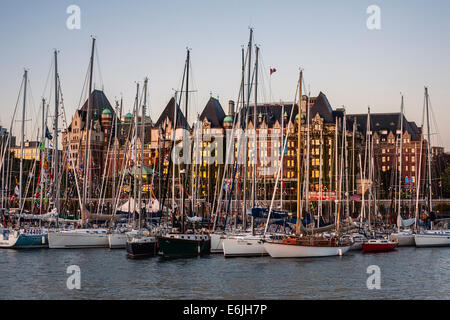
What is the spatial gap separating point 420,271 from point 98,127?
14373 centimetres

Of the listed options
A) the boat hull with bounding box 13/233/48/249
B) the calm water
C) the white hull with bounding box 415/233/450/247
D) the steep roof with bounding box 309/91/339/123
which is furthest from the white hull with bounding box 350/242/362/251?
the steep roof with bounding box 309/91/339/123

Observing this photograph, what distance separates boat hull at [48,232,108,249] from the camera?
66938 millimetres

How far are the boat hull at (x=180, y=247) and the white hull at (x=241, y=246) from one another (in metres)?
2.81

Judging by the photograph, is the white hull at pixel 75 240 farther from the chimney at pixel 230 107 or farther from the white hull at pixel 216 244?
Result: the chimney at pixel 230 107

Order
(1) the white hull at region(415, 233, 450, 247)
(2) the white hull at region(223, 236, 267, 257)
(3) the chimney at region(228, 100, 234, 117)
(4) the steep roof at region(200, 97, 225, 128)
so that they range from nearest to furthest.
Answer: (2) the white hull at region(223, 236, 267, 257), (1) the white hull at region(415, 233, 450, 247), (4) the steep roof at region(200, 97, 225, 128), (3) the chimney at region(228, 100, 234, 117)

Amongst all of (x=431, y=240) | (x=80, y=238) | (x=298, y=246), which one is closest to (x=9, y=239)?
(x=80, y=238)

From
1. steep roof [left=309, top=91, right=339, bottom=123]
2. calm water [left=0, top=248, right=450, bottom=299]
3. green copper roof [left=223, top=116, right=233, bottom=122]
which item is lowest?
calm water [left=0, top=248, right=450, bottom=299]

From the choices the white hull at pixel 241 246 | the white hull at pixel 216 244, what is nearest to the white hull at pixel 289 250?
the white hull at pixel 241 246

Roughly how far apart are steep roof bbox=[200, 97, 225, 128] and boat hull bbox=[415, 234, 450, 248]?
9520 cm

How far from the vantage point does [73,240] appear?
6719cm

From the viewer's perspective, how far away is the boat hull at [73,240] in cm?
6694

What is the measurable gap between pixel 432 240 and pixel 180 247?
3151 cm

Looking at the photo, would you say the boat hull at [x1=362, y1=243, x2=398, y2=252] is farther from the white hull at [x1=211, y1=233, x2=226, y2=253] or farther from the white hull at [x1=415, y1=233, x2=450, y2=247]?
the white hull at [x1=211, y1=233, x2=226, y2=253]
